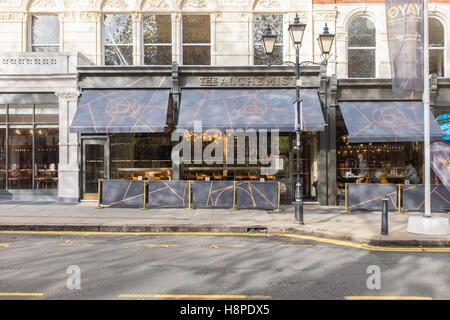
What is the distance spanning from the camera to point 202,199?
13.0 metres

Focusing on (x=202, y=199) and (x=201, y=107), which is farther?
(x=201, y=107)

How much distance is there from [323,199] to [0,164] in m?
13.7

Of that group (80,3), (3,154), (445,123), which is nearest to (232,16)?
(80,3)

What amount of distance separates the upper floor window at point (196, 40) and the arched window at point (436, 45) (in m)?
9.46

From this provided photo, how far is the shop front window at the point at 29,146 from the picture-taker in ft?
49.7

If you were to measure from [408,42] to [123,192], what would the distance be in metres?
10.4

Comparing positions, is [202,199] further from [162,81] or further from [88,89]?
[88,89]

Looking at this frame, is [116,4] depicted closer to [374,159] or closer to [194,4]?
[194,4]

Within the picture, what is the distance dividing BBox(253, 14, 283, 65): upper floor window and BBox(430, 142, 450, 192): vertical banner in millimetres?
6994

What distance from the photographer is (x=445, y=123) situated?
14.6 meters

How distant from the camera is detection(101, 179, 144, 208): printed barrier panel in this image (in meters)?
13.1

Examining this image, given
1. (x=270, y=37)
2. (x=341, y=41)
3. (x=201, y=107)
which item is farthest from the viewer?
(x=341, y=41)
